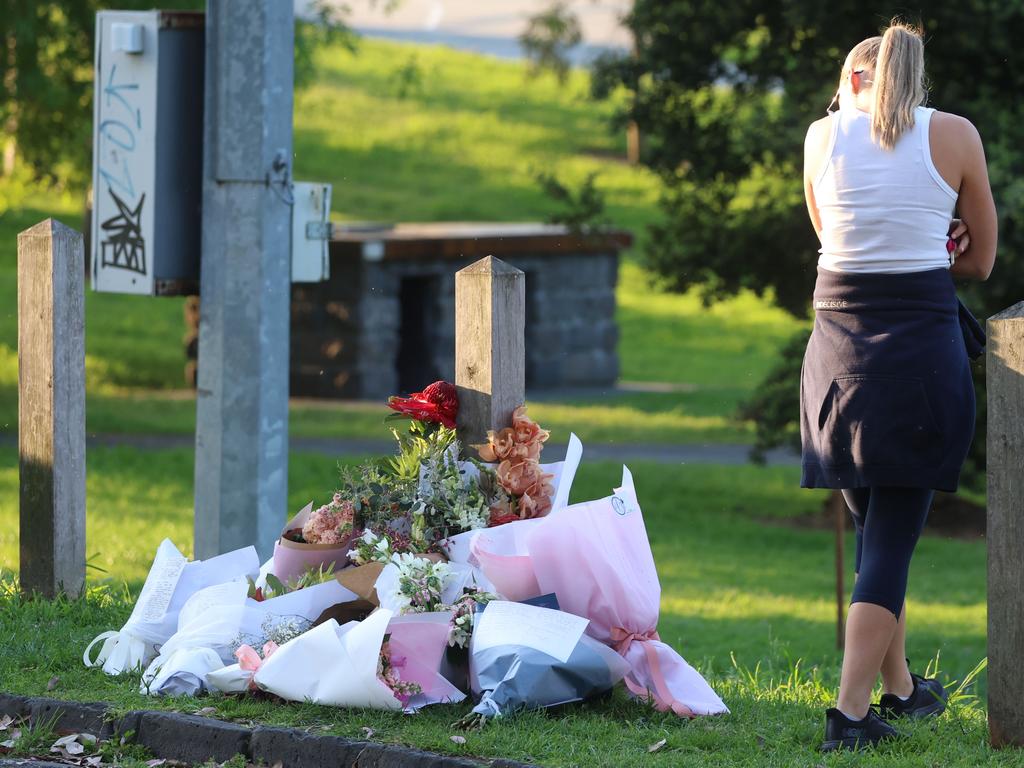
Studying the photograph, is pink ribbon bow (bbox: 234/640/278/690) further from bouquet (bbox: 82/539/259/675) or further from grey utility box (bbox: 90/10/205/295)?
grey utility box (bbox: 90/10/205/295)

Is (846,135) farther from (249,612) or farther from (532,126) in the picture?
(532,126)

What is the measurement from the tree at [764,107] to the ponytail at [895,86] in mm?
8306

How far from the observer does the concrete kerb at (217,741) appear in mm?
4227

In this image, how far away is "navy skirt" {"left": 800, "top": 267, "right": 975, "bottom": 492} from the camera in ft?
14.0

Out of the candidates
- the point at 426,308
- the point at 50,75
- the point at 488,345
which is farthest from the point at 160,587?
the point at 426,308

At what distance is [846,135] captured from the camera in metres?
4.39

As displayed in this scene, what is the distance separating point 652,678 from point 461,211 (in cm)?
3335

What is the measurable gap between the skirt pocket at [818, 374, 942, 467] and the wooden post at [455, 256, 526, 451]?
1.34m

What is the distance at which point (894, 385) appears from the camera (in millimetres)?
4281

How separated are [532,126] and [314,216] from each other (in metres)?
45.1

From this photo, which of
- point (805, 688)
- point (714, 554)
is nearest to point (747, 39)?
point (714, 554)

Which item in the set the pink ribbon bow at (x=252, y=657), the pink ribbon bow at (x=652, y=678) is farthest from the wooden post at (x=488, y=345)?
the pink ribbon bow at (x=252, y=657)

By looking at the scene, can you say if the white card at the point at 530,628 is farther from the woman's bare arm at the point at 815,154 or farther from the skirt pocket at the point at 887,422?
the woman's bare arm at the point at 815,154

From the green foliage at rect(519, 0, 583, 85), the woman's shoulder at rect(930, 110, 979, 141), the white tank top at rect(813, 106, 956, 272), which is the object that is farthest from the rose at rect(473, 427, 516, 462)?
the green foliage at rect(519, 0, 583, 85)
